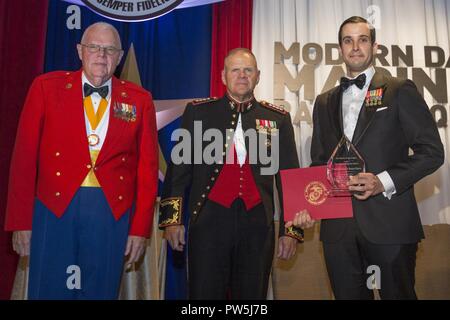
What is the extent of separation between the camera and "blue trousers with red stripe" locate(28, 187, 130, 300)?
2299mm

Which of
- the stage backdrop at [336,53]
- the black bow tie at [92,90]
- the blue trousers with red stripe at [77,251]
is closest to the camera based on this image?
the blue trousers with red stripe at [77,251]

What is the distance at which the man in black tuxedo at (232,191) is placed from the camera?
8.36 feet

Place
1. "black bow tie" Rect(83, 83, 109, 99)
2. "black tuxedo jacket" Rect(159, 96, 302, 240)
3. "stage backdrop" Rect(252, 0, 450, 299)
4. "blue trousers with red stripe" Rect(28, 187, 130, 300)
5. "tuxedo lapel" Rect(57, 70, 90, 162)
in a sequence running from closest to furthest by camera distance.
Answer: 1. "blue trousers with red stripe" Rect(28, 187, 130, 300)
2. "tuxedo lapel" Rect(57, 70, 90, 162)
3. "black bow tie" Rect(83, 83, 109, 99)
4. "black tuxedo jacket" Rect(159, 96, 302, 240)
5. "stage backdrop" Rect(252, 0, 450, 299)

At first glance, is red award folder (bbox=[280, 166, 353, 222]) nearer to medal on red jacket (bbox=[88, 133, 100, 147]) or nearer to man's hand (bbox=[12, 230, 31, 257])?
medal on red jacket (bbox=[88, 133, 100, 147])

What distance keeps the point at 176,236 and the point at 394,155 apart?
45.0 inches

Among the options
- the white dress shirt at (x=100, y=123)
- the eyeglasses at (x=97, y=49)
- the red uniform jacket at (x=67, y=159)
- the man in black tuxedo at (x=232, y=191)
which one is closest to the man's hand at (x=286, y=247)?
the man in black tuxedo at (x=232, y=191)

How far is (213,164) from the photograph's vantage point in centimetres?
271

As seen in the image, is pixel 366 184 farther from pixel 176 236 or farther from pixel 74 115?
pixel 74 115

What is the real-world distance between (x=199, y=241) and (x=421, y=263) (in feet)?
7.44

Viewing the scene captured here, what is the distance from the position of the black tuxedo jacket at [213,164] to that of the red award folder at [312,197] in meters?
0.18

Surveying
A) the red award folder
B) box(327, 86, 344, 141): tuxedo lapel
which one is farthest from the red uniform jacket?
box(327, 86, 344, 141): tuxedo lapel

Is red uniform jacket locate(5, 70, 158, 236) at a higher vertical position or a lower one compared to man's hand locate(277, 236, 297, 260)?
higher

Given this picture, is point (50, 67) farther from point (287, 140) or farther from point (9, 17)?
point (287, 140)

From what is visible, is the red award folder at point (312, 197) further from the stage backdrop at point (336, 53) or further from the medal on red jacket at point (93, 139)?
the stage backdrop at point (336, 53)
